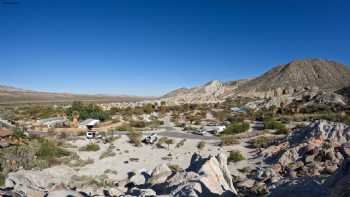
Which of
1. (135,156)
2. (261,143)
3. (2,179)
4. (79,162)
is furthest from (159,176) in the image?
(261,143)

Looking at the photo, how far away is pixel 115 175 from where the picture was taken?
16.7 m

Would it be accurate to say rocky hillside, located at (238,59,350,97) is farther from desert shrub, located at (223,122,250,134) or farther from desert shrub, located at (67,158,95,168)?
desert shrub, located at (67,158,95,168)

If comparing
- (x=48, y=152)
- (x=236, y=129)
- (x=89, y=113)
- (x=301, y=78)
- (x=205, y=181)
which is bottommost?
(x=48, y=152)

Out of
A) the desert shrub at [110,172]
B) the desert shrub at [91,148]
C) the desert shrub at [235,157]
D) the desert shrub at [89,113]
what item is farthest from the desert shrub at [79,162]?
the desert shrub at [89,113]

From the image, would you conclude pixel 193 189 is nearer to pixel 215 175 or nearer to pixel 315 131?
pixel 215 175

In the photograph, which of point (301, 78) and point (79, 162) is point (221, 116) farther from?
point (301, 78)

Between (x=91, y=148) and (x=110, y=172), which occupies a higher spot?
(x=91, y=148)

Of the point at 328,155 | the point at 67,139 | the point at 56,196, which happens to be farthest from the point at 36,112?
the point at 328,155

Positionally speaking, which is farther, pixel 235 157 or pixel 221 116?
pixel 221 116

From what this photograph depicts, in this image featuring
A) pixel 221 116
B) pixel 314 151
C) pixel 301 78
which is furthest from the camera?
pixel 301 78

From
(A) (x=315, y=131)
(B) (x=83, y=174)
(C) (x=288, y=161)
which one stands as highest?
(A) (x=315, y=131)

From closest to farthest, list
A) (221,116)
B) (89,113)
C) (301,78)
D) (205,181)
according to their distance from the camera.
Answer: (205,181) → (89,113) → (221,116) → (301,78)

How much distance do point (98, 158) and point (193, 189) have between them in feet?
44.7

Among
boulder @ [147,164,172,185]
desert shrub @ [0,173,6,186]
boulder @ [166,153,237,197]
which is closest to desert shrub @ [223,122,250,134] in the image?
boulder @ [147,164,172,185]
